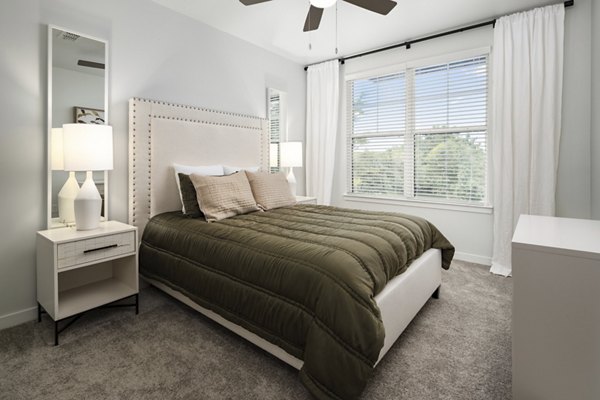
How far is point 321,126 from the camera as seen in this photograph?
15.2 ft

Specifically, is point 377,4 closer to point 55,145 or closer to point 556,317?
point 556,317

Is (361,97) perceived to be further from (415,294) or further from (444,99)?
(415,294)

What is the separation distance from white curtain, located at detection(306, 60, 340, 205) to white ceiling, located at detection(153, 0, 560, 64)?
1.80 ft

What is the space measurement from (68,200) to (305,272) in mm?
2009

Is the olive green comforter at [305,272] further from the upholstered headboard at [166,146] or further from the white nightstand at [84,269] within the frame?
the upholstered headboard at [166,146]

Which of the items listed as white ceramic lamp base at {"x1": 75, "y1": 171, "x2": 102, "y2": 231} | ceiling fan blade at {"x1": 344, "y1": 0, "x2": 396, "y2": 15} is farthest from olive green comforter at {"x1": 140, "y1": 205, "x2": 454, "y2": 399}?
ceiling fan blade at {"x1": 344, "y1": 0, "x2": 396, "y2": 15}

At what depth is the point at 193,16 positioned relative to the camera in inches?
126

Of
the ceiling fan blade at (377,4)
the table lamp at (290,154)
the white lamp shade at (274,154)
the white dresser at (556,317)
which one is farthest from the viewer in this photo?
the white lamp shade at (274,154)

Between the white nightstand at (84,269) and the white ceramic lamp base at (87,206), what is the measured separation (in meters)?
0.06

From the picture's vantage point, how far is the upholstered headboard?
2775 millimetres

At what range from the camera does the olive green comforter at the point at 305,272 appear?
1346 mm

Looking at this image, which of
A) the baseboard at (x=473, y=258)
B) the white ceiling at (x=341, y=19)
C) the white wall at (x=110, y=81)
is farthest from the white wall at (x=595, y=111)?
the white wall at (x=110, y=81)

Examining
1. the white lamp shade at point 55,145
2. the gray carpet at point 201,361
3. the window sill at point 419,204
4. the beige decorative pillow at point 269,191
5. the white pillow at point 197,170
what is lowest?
the gray carpet at point 201,361

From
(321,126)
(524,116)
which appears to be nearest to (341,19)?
(321,126)
